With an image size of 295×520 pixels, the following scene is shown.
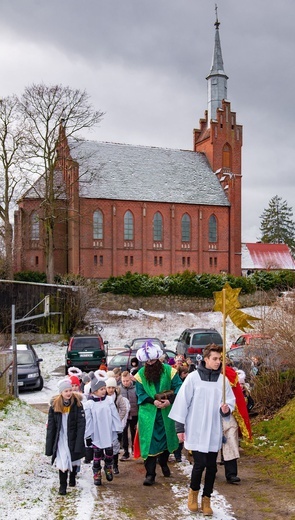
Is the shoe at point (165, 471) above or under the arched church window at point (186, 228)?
under

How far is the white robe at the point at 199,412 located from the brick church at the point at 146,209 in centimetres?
4146

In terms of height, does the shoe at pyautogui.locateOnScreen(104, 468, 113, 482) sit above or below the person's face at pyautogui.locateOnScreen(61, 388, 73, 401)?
below

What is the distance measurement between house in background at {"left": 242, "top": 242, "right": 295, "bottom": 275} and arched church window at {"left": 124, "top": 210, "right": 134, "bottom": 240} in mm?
14760

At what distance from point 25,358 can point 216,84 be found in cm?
5105

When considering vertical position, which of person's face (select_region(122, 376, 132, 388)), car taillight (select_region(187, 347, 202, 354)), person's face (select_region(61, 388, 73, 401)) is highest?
person's face (select_region(61, 388, 73, 401))

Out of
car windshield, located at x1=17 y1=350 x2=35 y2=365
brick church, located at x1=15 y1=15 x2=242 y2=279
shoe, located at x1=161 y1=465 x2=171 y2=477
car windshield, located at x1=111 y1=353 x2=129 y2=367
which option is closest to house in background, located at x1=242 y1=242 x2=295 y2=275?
brick church, located at x1=15 y1=15 x2=242 y2=279

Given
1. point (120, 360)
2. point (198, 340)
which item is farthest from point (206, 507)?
point (198, 340)

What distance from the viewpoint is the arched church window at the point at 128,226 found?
53756mm

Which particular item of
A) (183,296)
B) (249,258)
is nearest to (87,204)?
(183,296)

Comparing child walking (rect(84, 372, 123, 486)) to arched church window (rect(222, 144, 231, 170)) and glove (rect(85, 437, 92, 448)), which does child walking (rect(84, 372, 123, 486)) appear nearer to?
glove (rect(85, 437, 92, 448))

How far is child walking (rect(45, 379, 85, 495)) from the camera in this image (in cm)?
718

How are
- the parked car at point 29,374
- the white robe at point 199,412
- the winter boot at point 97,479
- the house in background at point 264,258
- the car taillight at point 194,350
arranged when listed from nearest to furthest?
1. the white robe at point 199,412
2. the winter boot at point 97,479
3. the parked car at point 29,374
4. the car taillight at point 194,350
5. the house in background at point 264,258

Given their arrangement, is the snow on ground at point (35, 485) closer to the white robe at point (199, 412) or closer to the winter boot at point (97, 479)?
the winter boot at point (97, 479)

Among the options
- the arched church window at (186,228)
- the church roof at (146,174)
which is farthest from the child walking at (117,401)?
the arched church window at (186,228)
